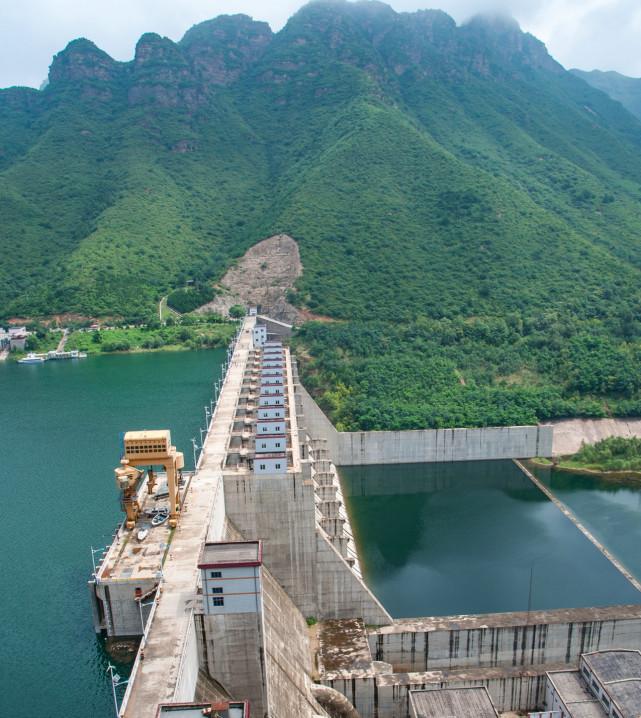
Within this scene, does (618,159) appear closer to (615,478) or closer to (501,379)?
(501,379)

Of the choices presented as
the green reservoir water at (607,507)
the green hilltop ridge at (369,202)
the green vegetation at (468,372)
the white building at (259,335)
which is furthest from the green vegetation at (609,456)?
the white building at (259,335)

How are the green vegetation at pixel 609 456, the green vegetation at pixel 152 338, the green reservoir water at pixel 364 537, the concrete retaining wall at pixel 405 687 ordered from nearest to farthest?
1. the concrete retaining wall at pixel 405 687
2. the green reservoir water at pixel 364 537
3. the green vegetation at pixel 609 456
4. the green vegetation at pixel 152 338

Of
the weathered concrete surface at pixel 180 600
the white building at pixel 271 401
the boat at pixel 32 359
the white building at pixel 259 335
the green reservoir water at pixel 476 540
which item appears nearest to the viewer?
the weathered concrete surface at pixel 180 600

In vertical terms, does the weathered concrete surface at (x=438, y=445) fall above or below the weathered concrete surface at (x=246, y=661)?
below

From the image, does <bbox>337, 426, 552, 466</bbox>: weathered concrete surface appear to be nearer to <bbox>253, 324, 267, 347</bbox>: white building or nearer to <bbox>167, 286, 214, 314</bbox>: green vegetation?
<bbox>253, 324, 267, 347</bbox>: white building

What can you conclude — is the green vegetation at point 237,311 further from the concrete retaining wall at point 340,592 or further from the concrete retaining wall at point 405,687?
the concrete retaining wall at point 405,687

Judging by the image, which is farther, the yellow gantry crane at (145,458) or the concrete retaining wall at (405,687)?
the yellow gantry crane at (145,458)

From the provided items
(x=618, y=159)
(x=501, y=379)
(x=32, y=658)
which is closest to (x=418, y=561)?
(x=32, y=658)

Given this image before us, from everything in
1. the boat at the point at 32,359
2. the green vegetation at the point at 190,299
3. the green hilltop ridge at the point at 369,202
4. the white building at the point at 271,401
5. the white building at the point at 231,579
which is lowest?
the boat at the point at 32,359
